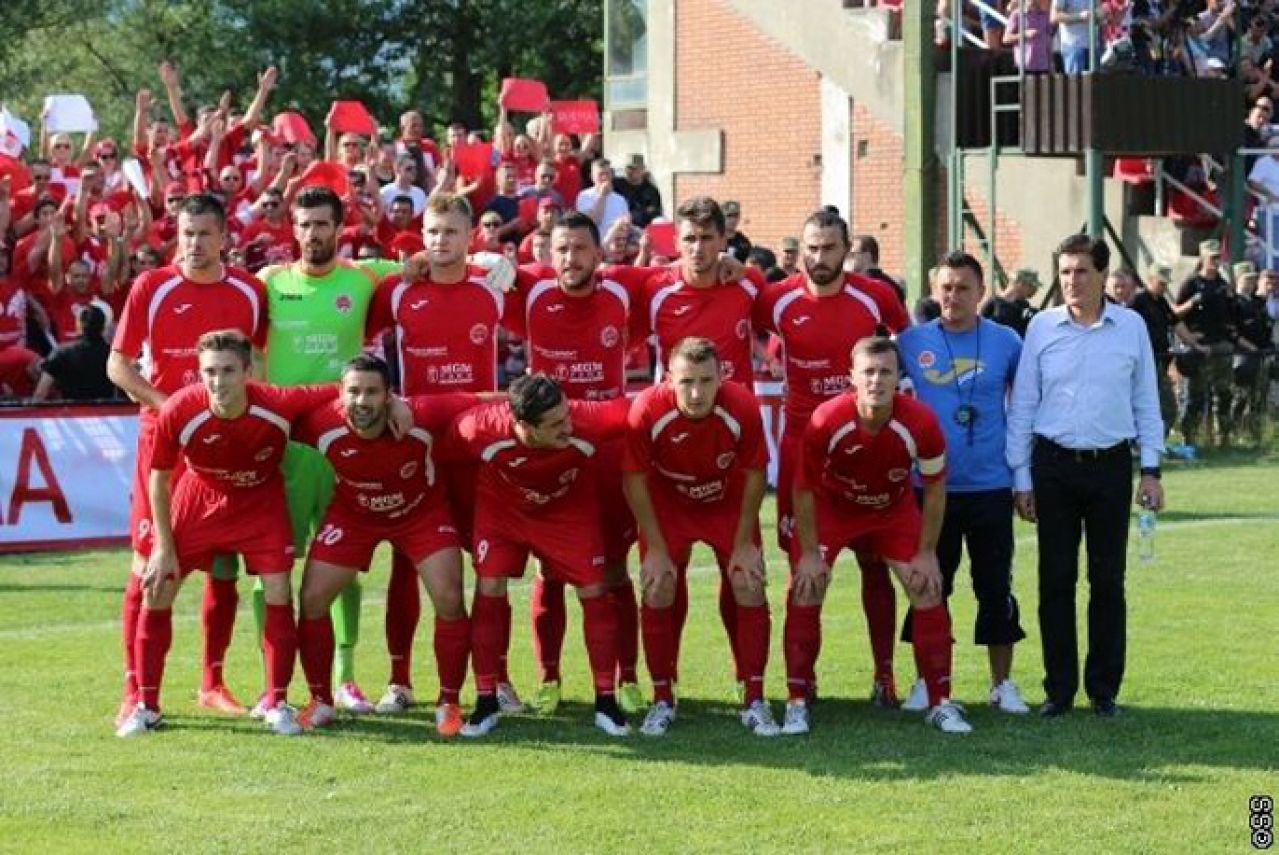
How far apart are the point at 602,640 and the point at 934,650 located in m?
1.37

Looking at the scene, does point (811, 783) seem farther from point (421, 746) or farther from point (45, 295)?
point (45, 295)

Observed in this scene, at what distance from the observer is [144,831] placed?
8.07 meters

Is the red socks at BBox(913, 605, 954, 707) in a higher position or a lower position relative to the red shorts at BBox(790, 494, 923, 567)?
lower

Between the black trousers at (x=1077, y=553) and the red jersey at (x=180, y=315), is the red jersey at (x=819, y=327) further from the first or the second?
the red jersey at (x=180, y=315)

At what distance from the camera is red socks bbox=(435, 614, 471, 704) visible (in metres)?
9.79

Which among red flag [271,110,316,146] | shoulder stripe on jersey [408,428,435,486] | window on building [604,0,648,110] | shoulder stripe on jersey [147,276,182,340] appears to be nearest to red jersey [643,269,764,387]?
shoulder stripe on jersey [408,428,435,486]

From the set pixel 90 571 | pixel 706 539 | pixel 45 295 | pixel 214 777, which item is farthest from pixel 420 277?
pixel 45 295

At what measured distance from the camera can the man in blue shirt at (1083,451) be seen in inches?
386

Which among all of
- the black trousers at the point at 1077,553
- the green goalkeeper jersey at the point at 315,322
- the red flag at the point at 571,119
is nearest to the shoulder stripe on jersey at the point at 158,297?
the green goalkeeper jersey at the point at 315,322

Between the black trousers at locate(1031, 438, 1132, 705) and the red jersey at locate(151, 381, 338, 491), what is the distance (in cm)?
300

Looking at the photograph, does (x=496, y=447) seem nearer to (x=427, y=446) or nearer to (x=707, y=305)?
(x=427, y=446)

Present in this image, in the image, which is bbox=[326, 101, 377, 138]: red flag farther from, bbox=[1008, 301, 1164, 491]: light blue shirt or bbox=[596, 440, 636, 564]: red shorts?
bbox=[1008, 301, 1164, 491]: light blue shirt

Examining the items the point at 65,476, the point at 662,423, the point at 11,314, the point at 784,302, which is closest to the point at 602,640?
the point at 662,423

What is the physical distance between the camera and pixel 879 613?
10414 mm
